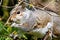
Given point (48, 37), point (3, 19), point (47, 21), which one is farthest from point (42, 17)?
point (3, 19)

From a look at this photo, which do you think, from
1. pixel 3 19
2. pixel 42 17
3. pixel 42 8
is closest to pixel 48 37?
pixel 42 17

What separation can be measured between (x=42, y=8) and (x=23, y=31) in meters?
0.27

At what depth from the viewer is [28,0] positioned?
172cm

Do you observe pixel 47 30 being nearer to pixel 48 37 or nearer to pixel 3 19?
pixel 48 37

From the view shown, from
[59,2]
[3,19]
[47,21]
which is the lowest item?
[3,19]

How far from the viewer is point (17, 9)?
163 centimetres

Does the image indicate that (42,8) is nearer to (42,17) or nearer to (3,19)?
(42,17)

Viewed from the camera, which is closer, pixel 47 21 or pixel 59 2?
pixel 47 21

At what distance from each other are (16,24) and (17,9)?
0.53 feet

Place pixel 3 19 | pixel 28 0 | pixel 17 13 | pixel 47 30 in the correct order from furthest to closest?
pixel 3 19 < pixel 28 0 < pixel 17 13 < pixel 47 30

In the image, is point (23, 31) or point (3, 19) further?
point (3, 19)

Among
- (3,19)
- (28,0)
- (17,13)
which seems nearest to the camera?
(17,13)

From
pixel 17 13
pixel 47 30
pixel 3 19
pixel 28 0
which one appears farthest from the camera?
pixel 3 19

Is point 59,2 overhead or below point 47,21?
overhead
